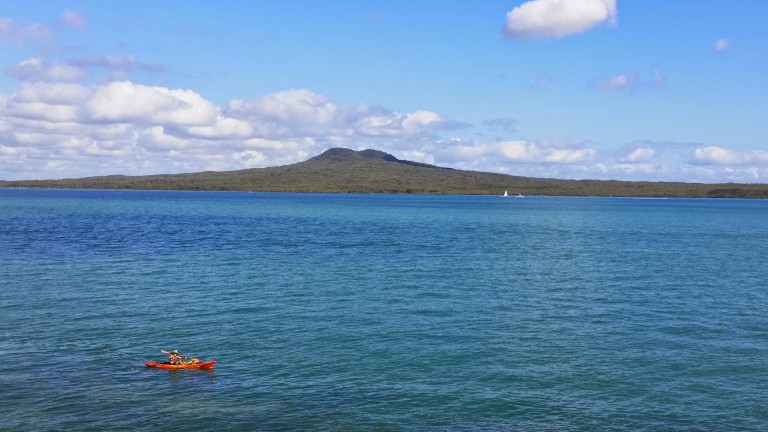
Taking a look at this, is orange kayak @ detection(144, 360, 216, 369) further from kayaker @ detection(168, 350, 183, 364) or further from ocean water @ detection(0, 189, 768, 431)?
ocean water @ detection(0, 189, 768, 431)

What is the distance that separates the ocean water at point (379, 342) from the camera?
1249 inches

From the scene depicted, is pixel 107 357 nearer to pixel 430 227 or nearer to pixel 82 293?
pixel 82 293

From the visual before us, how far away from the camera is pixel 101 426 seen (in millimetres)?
29672

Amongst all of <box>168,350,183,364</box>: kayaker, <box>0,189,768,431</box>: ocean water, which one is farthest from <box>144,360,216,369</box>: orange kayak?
<box>0,189,768,431</box>: ocean water

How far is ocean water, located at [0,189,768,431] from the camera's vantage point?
3172 cm

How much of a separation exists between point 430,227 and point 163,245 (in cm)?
6926

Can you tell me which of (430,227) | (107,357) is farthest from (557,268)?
(430,227)

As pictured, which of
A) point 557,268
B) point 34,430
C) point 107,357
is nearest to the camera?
point 34,430

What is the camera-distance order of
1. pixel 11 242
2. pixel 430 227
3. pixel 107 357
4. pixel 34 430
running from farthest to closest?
1. pixel 430 227
2. pixel 11 242
3. pixel 107 357
4. pixel 34 430

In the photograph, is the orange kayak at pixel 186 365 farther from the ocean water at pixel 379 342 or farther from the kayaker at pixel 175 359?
the ocean water at pixel 379 342

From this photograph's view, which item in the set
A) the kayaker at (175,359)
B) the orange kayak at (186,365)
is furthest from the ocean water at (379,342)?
the kayaker at (175,359)

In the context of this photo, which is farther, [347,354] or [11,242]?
[11,242]

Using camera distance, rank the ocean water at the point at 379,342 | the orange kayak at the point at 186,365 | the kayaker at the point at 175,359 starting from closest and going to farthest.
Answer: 1. the ocean water at the point at 379,342
2. the orange kayak at the point at 186,365
3. the kayaker at the point at 175,359

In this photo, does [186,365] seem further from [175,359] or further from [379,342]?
[379,342]
